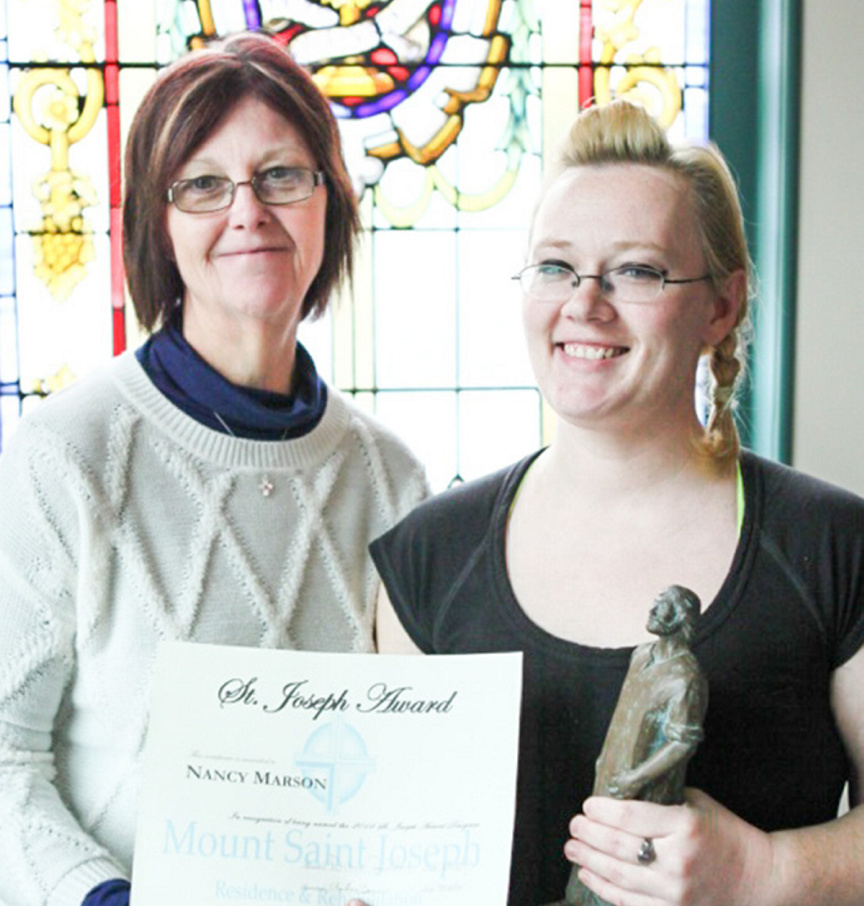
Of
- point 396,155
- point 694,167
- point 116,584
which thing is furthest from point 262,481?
point 396,155

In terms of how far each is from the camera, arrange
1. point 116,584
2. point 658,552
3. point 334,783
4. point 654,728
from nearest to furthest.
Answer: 1. point 654,728
2. point 334,783
3. point 658,552
4. point 116,584

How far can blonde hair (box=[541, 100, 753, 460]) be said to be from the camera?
1.46 m

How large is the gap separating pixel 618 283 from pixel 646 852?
0.56 meters

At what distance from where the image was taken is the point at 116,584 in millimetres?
1614

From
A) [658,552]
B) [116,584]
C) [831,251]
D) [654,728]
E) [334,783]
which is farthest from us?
[831,251]

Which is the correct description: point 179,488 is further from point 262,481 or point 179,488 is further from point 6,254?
point 6,254

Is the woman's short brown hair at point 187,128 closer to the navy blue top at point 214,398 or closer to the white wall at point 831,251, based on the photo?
the navy blue top at point 214,398

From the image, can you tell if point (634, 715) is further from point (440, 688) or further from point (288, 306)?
point (288, 306)

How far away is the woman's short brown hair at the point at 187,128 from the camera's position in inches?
65.1

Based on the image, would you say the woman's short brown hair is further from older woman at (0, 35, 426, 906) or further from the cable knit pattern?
the cable knit pattern

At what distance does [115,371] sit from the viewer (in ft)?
5.66

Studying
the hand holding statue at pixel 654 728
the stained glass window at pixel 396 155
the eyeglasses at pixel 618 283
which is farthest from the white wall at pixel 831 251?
the hand holding statue at pixel 654 728

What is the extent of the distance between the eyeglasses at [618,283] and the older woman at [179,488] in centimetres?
42

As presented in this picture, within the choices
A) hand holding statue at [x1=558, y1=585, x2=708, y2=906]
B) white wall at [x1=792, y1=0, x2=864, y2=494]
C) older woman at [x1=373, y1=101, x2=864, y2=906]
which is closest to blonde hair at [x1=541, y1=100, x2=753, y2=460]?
older woman at [x1=373, y1=101, x2=864, y2=906]
